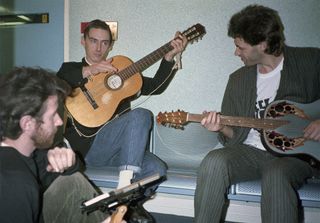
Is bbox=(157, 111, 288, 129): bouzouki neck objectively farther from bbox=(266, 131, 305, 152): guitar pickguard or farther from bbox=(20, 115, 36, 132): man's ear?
bbox=(20, 115, 36, 132): man's ear

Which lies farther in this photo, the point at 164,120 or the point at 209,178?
the point at 164,120

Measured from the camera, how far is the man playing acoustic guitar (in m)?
1.69

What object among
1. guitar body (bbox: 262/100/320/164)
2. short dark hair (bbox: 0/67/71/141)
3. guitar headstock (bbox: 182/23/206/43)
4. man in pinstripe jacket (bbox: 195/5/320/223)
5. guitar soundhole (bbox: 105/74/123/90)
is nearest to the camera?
short dark hair (bbox: 0/67/71/141)

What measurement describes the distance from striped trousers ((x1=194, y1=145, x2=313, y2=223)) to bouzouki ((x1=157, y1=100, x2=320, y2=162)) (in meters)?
0.07

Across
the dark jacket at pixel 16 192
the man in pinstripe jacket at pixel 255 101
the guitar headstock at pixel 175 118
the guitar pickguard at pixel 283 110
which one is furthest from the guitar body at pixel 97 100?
the dark jacket at pixel 16 192

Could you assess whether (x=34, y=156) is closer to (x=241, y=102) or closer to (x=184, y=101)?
(x=241, y=102)

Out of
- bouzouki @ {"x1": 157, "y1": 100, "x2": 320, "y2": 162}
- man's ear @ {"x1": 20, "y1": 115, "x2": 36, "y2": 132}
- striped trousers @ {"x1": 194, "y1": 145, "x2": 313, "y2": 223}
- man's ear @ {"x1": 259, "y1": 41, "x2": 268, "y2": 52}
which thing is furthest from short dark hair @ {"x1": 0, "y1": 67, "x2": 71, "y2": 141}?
man's ear @ {"x1": 259, "y1": 41, "x2": 268, "y2": 52}

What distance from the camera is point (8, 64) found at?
276 cm

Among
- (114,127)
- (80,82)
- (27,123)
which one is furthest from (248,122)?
(27,123)

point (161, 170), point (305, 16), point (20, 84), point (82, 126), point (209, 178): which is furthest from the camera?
point (305, 16)

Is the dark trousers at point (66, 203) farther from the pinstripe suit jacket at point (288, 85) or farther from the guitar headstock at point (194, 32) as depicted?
the guitar headstock at point (194, 32)

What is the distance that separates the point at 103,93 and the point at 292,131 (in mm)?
1072

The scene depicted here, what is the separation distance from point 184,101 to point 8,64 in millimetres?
1585

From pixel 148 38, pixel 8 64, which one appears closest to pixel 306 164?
pixel 148 38
